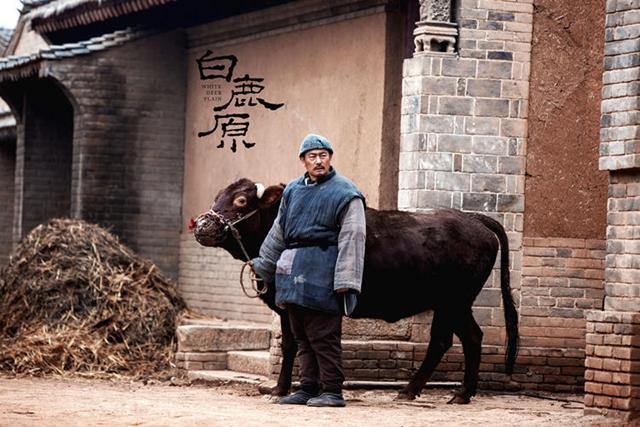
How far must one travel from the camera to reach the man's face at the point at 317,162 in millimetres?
11250

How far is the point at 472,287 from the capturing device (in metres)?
12.2

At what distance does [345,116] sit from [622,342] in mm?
5726

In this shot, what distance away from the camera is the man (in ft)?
36.6

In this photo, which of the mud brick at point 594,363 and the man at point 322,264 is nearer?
the mud brick at point 594,363

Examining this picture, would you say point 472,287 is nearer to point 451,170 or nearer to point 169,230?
point 451,170

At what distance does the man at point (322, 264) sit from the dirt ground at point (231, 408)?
0.33 meters

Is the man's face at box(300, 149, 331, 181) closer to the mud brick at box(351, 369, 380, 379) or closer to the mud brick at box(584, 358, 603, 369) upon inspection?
the mud brick at box(584, 358, 603, 369)

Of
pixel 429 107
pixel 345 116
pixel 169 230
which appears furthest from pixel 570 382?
pixel 169 230

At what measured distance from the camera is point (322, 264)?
36.7 ft

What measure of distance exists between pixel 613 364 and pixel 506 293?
85.2 inches

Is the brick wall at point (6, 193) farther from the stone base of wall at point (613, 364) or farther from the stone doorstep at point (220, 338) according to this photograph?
the stone base of wall at point (613, 364)

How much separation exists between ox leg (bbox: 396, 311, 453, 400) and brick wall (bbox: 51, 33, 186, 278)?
23.1 feet

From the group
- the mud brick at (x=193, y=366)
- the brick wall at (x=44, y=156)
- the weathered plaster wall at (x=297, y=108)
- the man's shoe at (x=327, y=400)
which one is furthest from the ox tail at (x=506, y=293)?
the brick wall at (x=44, y=156)

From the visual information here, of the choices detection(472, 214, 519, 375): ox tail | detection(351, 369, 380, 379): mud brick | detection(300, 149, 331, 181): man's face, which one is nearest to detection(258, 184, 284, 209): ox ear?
detection(300, 149, 331, 181): man's face
